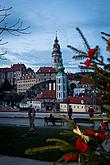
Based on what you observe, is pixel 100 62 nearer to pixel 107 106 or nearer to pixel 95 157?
pixel 107 106

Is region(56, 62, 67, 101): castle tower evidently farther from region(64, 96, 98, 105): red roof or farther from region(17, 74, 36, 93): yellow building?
region(17, 74, 36, 93): yellow building

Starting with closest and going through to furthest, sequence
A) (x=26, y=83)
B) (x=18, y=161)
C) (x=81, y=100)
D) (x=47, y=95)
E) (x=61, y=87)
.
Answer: (x=18, y=161)
(x=81, y=100)
(x=47, y=95)
(x=61, y=87)
(x=26, y=83)

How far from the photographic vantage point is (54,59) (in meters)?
Answer: 140

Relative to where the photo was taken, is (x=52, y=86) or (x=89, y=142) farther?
(x=52, y=86)

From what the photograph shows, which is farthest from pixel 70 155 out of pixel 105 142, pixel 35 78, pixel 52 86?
pixel 35 78

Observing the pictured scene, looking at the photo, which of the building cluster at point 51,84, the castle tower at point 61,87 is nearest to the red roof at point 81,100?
the building cluster at point 51,84

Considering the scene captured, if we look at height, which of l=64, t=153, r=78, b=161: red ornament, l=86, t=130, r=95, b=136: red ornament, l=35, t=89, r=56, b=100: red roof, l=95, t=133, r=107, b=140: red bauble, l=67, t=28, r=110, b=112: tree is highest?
l=35, t=89, r=56, b=100: red roof

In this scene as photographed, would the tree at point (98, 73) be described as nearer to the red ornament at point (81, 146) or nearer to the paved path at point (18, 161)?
the red ornament at point (81, 146)

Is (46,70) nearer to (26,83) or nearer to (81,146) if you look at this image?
(26,83)

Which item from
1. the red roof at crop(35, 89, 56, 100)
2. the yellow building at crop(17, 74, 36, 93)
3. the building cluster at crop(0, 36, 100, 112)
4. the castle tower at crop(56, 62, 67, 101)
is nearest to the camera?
the building cluster at crop(0, 36, 100, 112)

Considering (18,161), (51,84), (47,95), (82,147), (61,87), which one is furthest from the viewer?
(51,84)

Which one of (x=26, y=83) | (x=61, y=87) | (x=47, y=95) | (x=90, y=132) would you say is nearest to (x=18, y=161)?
(x=90, y=132)

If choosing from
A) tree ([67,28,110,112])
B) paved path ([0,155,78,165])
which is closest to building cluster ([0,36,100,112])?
paved path ([0,155,78,165])

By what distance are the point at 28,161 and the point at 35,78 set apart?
145280 millimetres
